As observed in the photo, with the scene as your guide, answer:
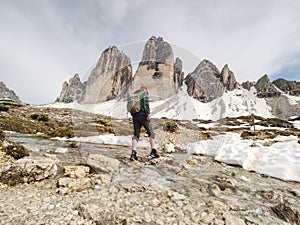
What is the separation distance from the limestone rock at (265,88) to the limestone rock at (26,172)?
191033mm

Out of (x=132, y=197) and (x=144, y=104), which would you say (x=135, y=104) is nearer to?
(x=144, y=104)

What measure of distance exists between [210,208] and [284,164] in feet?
14.6

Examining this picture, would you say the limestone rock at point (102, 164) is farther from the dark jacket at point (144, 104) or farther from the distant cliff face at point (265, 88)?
the distant cliff face at point (265, 88)

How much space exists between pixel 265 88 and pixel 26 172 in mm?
203118

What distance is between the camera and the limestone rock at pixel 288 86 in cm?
16438

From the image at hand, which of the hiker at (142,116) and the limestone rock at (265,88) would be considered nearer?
the hiker at (142,116)

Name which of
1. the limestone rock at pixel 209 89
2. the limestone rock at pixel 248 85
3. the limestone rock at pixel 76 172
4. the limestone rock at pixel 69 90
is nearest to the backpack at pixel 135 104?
the limestone rock at pixel 76 172

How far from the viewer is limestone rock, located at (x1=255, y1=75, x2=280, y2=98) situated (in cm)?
16562

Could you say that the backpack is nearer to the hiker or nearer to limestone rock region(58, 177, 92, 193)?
the hiker

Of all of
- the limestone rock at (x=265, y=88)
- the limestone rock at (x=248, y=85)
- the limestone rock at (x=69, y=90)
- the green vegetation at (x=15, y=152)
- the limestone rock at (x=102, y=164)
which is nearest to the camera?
the limestone rock at (x=102, y=164)

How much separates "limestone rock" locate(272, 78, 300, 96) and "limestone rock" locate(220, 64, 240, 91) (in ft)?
132

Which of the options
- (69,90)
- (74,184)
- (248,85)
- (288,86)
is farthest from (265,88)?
(74,184)

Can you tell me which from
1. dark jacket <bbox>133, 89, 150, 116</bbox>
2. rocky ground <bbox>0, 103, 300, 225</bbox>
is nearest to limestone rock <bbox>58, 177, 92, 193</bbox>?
rocky ground <bbox>0, 103, 300, 225</bbox>

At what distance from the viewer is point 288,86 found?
17688 centimetres
